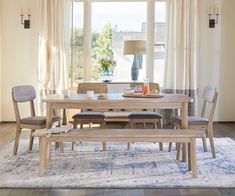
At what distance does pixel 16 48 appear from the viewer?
21.7 ft

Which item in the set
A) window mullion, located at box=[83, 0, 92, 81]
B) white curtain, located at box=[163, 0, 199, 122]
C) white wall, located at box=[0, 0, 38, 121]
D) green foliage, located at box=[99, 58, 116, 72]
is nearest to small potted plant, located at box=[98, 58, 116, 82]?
green foliage, located at box=[99, 58, 116, 72]

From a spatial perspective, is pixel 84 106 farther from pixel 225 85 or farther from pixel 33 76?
pixel 225 85

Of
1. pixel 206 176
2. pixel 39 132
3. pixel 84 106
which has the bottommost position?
pixel 206 176

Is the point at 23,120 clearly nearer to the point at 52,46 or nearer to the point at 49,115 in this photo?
the point at 49,115

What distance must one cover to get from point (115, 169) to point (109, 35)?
3522 millimetres

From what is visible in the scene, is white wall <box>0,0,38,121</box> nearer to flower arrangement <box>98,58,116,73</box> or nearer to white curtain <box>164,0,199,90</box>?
flower arrangement <box>98,58,116,73</box>

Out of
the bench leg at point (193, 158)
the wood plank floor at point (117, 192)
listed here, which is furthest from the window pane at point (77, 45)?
the wood plank floor at point (117, 192)

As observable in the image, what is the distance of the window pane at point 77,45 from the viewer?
663cm

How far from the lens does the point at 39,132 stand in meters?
3.65

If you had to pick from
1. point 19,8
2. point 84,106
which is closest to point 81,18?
point 19,8

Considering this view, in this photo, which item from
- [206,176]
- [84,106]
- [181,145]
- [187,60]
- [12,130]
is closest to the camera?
[206,176]

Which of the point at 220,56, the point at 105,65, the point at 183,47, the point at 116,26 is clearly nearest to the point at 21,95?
the point at 105,65

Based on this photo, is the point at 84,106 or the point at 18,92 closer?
the point at 84,106

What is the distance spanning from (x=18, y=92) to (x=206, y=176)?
2.47 meters
